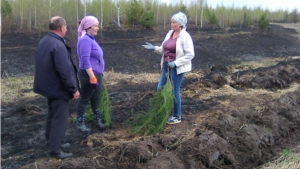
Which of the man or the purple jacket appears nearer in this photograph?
the man

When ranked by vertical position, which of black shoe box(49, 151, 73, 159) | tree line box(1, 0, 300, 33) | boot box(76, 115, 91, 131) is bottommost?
black shoe box(49, 151, 73, 159)

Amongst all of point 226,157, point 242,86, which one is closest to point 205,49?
point 242,86

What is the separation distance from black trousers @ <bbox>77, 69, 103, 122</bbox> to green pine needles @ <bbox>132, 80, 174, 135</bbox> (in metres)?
0.78

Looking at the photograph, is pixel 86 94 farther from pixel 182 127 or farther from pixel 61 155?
pixel 182 127

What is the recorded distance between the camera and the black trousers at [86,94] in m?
5.88

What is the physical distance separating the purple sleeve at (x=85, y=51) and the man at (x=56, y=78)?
1.96 ft

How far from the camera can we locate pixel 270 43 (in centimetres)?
2392

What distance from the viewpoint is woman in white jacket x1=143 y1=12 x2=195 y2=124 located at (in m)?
6.27

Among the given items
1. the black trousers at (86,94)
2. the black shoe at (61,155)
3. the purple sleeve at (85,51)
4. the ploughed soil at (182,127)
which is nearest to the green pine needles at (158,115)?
the ploughed soil at (182,127)

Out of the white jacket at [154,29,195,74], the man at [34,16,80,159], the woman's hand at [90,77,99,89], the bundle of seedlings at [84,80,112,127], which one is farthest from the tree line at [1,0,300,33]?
the man at [34,16,80,159]

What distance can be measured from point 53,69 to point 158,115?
6.95 ft

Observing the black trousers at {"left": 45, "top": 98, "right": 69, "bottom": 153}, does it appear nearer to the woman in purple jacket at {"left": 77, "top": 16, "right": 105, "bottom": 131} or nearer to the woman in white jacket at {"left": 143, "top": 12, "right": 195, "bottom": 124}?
the woman in purple jacket at {"left": 77, "top": 16, "right": 105, "bottom": 131}

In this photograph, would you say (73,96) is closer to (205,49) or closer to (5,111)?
(5,111)

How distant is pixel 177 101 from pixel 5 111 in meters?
3.39
